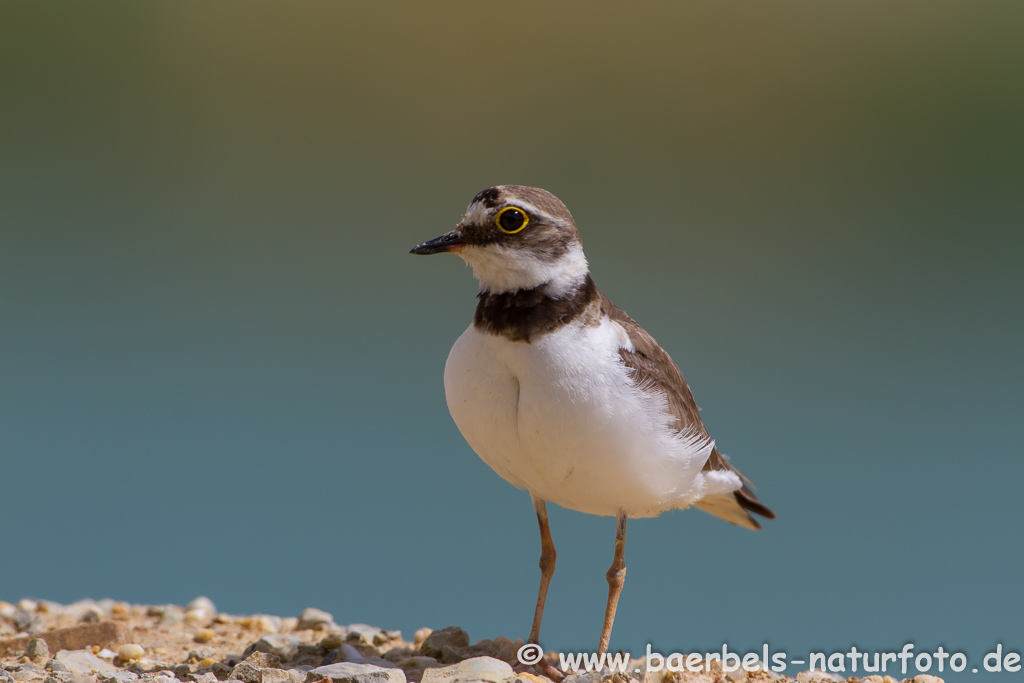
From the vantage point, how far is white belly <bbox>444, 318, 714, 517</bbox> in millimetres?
5391

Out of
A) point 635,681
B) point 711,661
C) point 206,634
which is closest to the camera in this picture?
point 635,681

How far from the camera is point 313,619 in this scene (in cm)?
775

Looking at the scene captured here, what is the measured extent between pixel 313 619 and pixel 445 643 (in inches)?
66.9

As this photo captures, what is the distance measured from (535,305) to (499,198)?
28.5 inches

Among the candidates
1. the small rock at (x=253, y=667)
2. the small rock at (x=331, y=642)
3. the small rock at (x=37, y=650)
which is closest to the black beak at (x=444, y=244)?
the small rock at (x=253, y=667)

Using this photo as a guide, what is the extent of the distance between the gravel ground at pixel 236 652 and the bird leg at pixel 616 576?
30 centimetres

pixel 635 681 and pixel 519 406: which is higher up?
pixel 519 406

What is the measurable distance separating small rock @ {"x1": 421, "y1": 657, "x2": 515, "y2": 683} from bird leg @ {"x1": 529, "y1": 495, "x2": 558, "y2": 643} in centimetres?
98

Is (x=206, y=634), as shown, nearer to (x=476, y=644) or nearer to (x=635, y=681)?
(x=476, y=644)

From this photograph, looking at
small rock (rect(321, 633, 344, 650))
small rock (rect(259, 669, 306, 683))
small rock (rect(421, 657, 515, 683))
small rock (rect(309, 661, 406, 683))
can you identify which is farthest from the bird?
small rock (rect(321, 633, 344, 650))

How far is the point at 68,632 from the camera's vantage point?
22.6 ft

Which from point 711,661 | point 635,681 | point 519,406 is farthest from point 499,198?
point 711,661

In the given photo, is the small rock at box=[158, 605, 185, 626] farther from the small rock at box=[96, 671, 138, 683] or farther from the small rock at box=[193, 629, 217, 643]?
the small rock at box=[96, 671, 138, 683]

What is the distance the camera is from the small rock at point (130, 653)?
6.50 m
